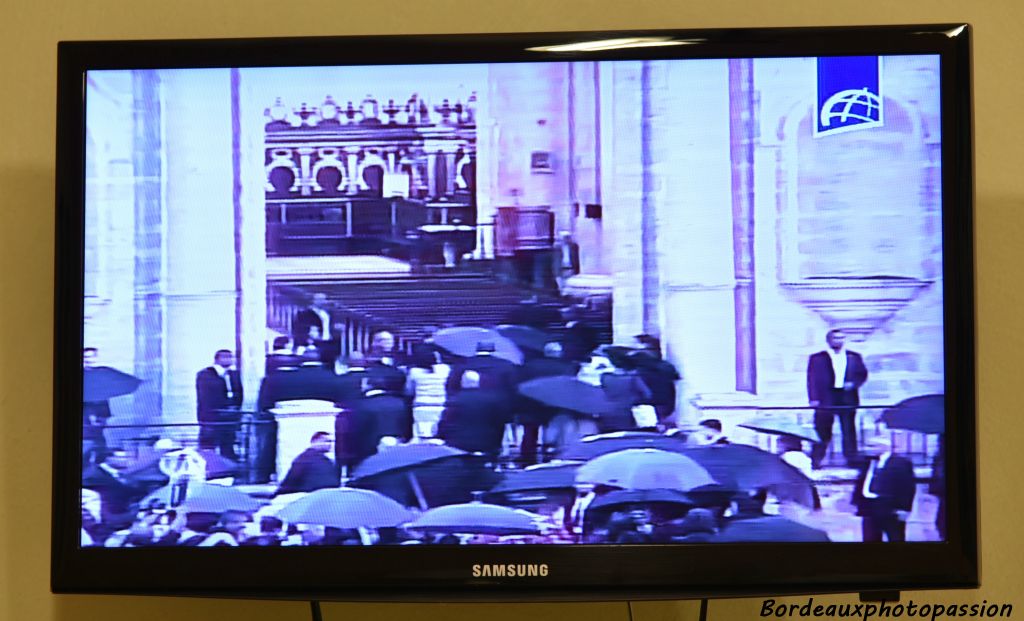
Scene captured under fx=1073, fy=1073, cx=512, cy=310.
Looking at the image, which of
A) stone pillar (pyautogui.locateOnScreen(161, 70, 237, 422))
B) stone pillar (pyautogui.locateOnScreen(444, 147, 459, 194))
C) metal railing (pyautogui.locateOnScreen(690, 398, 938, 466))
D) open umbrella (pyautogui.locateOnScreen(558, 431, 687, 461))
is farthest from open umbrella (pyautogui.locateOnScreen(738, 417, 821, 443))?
stone pillar (pyautogui.locateOnScreen(161, 70, 237, 422))

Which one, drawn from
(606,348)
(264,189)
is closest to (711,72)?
(606,348)

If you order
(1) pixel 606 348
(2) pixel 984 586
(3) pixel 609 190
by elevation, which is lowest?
(2) pixel 984 586

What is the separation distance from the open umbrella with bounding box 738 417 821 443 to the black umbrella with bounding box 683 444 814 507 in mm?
30

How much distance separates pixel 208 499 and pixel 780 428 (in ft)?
2.73

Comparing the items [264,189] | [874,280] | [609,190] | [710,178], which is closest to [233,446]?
[264,189]

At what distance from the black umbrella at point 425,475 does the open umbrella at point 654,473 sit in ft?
0.50

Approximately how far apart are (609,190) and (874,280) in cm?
40

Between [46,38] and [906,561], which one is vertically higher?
[46,38]

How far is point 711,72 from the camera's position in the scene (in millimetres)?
1564

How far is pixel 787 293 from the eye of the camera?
61.1 inches

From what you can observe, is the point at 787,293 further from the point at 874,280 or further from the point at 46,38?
the point at 46,38

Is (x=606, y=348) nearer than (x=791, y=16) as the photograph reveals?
Yes

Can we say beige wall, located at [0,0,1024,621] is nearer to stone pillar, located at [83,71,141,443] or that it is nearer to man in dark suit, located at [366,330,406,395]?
stone pillar, located at [83,71,141,443]

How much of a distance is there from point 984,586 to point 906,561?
14.8 inches
